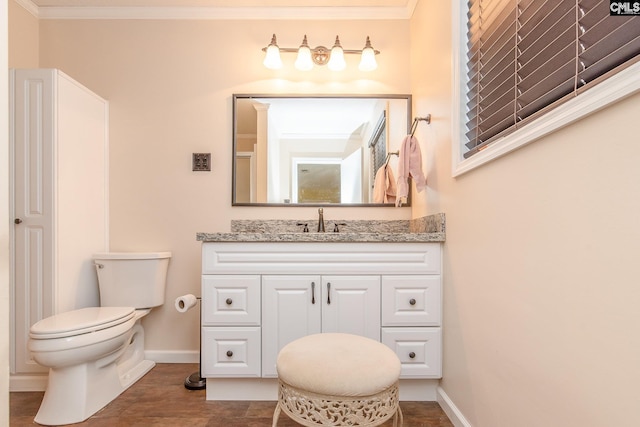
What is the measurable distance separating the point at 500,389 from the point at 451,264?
559mm

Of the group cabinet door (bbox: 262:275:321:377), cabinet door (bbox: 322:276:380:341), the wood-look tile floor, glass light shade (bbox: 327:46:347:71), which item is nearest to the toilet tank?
the wood-look tile floor

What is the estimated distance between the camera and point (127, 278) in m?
1.99

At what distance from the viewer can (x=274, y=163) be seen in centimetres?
224

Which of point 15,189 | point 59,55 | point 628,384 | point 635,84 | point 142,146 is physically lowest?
point 628,384

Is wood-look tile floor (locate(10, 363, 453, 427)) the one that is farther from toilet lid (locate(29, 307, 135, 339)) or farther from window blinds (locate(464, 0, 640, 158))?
window blinds (locate(464, 0, 640, 158))

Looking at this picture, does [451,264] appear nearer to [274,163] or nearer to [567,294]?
[567,294]

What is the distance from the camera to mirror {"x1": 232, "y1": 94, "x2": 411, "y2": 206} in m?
2.23

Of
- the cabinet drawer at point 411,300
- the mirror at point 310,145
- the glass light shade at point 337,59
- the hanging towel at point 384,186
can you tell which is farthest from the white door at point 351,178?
the cabinet drawer at point 411,300

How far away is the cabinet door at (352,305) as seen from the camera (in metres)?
1.62

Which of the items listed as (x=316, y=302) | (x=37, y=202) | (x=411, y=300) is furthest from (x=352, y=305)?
(x=37, y=202)

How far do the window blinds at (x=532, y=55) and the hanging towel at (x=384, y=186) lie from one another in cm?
83

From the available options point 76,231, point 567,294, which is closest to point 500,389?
point 567,294

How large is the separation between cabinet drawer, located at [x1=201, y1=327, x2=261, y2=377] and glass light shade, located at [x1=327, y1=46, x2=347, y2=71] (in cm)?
165

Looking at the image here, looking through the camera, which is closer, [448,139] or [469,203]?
[469,203]
